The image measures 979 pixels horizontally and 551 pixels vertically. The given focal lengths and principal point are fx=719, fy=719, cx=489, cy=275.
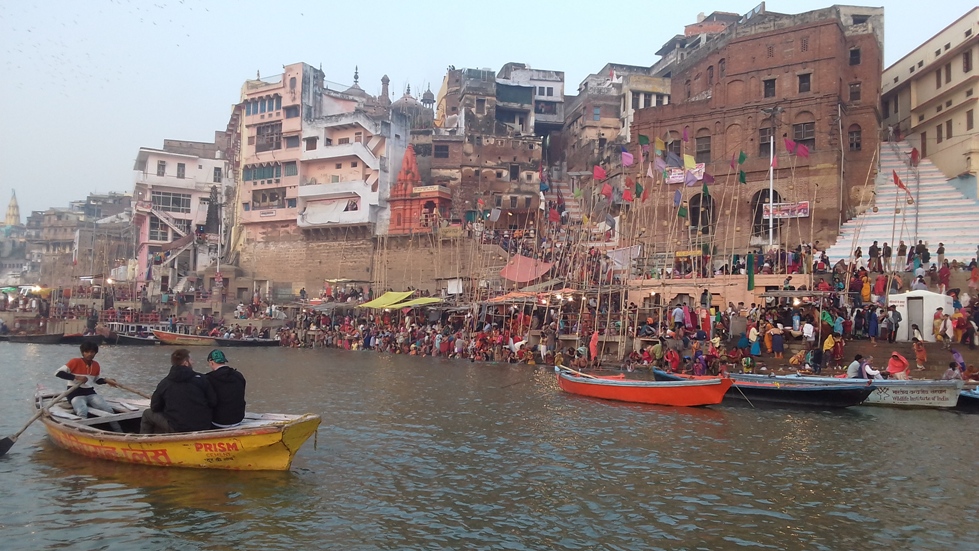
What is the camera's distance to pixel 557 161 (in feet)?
197

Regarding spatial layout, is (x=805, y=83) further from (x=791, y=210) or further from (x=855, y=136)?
(x=791, y=210)

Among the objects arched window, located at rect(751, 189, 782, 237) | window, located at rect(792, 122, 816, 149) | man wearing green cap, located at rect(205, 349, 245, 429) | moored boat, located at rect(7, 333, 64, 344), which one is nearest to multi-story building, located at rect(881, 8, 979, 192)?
window, located at rect(792, 122, 816, 149)

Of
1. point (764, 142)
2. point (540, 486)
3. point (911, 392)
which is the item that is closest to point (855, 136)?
point (764, 142)

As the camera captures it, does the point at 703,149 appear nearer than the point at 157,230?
Yes

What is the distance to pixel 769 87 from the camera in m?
35.0

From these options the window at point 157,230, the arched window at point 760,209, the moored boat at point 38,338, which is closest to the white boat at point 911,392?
the arched window at point 760,209

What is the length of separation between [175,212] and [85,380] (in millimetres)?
53309

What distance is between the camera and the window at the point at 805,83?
33906 millimetres

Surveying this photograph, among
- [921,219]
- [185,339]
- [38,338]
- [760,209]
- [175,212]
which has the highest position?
[175,212]

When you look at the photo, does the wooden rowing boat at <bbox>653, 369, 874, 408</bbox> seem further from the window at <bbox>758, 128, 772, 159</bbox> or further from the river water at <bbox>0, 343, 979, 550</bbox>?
the window at <bbox>758, 128, 772, 159</bbox>

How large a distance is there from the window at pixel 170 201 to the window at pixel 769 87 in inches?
1834

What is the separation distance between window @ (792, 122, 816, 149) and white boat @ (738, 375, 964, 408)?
20.1 m

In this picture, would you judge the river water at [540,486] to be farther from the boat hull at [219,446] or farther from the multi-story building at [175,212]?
the multi-story building at [175,212]

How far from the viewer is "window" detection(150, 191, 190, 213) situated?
58750mm
